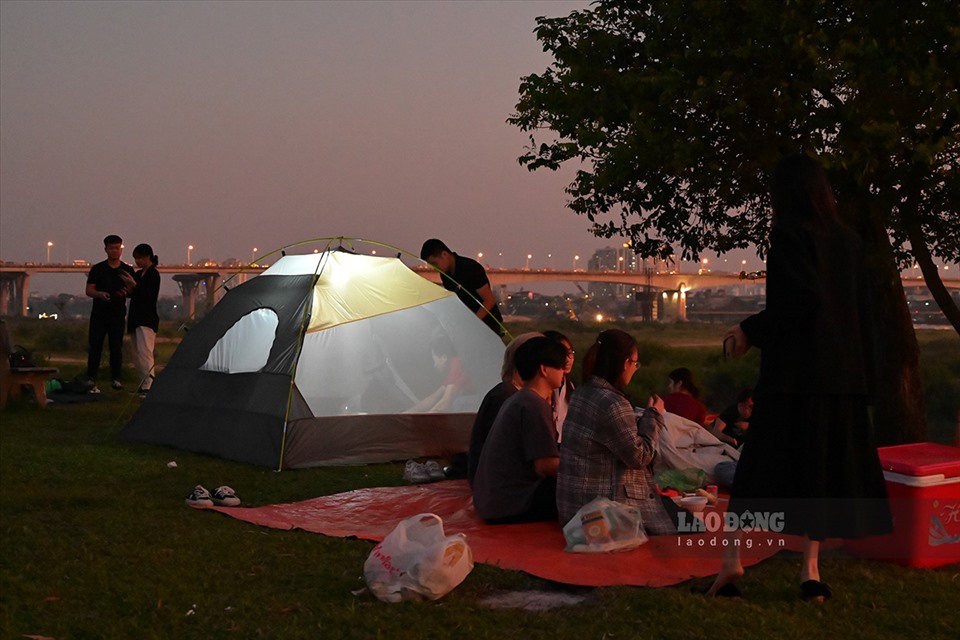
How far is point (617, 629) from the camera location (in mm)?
3744

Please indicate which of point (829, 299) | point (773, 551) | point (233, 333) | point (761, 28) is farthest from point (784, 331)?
point (233, 333)

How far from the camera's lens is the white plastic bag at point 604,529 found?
15.9 ft

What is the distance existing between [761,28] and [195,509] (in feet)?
19.3

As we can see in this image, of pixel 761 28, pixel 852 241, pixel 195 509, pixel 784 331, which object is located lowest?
pixel 195 509

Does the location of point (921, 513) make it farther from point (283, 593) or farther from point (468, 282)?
point (468, 282)

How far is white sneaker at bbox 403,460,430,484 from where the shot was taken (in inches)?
285

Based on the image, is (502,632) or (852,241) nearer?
(502,632)

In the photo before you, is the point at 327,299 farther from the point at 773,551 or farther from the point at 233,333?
the point at 773,551

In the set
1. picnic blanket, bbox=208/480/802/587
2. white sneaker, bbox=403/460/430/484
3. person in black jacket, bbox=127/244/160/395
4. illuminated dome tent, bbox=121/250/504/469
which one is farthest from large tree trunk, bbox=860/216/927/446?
person in black jacket, bbox=127/244/160/395

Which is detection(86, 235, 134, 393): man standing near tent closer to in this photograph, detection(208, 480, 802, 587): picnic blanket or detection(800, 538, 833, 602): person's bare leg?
detection(208, 480, 802, 587): picnic blanket

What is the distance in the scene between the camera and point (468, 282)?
9.28m

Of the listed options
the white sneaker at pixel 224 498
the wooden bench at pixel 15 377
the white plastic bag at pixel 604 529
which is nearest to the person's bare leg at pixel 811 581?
the white plastic bag at pixel 604 529

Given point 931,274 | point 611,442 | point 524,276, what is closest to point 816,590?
point 611,442

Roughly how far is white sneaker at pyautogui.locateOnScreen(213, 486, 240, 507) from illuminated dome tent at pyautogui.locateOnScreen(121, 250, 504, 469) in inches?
53.4
